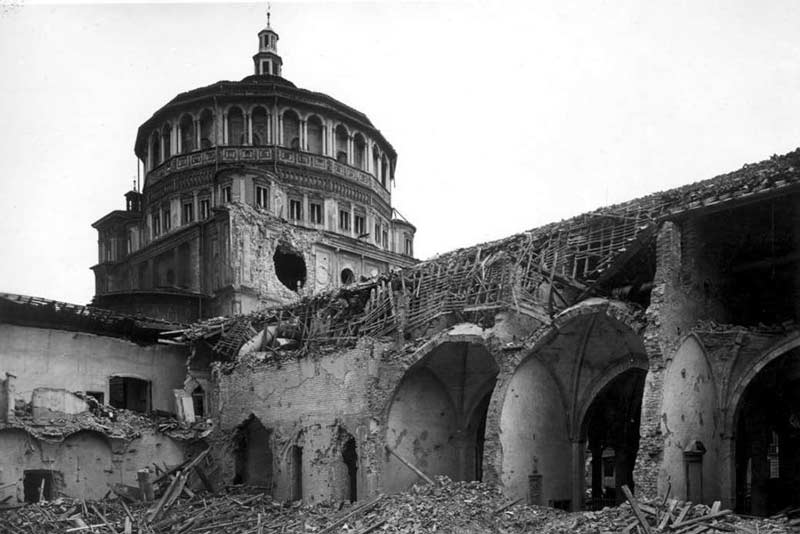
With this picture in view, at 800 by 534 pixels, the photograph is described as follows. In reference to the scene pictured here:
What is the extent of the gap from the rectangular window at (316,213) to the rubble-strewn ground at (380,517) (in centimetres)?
1806

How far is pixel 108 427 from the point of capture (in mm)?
22781

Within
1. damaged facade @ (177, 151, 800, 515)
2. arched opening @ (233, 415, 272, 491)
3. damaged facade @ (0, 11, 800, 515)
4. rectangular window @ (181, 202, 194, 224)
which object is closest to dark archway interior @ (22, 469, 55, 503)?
damaged facade @ (0, 11, 800, 515)

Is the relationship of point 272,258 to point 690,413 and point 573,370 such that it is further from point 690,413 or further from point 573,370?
point 690,413

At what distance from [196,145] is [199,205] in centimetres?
298

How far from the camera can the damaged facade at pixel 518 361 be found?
15695mm

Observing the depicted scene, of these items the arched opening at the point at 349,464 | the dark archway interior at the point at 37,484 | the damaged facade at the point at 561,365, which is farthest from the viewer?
the dark archway interior at the point at 37,484

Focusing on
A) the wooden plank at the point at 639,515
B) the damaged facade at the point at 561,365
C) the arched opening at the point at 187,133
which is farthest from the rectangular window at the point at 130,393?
the wooden plank at the point at 639,515

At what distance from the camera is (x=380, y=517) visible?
16172 mm

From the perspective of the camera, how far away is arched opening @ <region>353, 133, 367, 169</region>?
40.2m

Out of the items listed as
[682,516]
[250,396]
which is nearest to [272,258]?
[250,396]

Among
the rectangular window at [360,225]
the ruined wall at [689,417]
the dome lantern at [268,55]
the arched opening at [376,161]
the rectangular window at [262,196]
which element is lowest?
the ruined wall at [689,417]

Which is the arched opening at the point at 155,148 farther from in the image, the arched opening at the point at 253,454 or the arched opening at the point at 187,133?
the arched opening at the point at 253,454

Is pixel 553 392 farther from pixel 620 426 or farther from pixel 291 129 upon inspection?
pixel 291 129

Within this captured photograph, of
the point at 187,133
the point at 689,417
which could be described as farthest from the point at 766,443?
the point at 187,133
